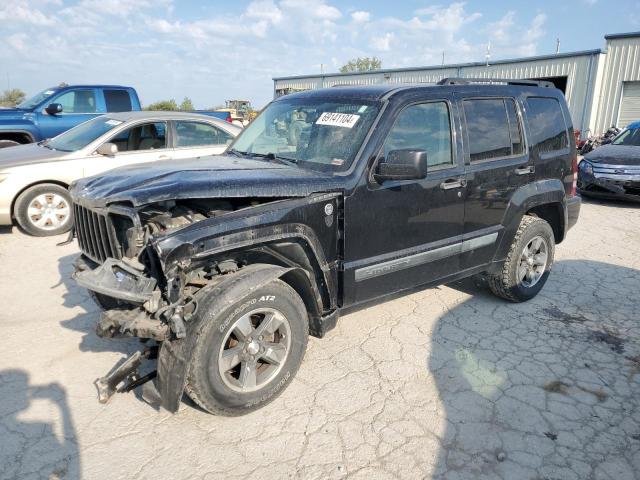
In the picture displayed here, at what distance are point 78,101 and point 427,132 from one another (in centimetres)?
890

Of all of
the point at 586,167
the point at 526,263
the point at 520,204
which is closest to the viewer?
the point at 520,204

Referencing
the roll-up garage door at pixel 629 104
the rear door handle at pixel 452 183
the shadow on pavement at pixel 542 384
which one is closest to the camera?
the shadow on pavement at pixel 542 384

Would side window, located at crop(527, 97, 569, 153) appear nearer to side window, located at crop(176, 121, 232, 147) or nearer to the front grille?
the front grille

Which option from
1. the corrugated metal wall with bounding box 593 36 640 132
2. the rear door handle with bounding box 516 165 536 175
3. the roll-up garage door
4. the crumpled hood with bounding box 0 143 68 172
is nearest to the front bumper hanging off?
the rear door handle with bounding box 516 165 536 175

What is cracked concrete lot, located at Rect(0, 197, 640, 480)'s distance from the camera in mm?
2670

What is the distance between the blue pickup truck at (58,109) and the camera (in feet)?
31.0

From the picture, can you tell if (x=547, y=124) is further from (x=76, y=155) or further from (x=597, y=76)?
(x=597, y=76)

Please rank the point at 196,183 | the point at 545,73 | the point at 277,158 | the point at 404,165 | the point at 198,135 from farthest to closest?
the point at 545,73 < the point at 198,135 < the point at 277,158 < the point at 404,165 < the point at 196,183

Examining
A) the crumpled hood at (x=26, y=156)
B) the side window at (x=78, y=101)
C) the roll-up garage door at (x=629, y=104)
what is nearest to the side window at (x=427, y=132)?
the crumpled hood at (x=26, y=156)

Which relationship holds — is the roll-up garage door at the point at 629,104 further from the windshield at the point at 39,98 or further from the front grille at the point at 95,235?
the front grille at the point at 95,235

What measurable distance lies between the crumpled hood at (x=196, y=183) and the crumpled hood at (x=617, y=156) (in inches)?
331

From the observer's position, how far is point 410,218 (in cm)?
361

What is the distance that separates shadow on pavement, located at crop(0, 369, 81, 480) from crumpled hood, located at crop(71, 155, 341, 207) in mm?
1332

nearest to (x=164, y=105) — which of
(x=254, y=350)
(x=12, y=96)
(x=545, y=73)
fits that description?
(x=12, y=96)
